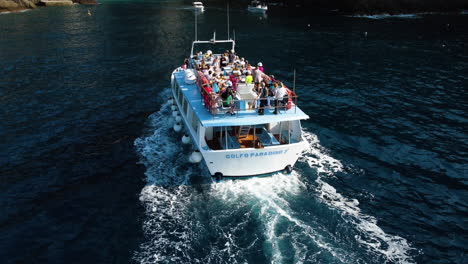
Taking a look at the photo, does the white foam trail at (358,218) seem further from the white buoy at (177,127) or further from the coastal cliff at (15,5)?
the coastal cliff at (15,5)

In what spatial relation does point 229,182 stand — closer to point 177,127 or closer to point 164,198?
point 164,198

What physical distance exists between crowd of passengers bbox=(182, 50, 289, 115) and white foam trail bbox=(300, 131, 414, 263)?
581 centimetres

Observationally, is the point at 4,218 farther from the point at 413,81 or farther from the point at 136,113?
the point at 413,81

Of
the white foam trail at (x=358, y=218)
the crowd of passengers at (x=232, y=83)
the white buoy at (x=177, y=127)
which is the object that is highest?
the crowd of passengers at (x=232, y=83)

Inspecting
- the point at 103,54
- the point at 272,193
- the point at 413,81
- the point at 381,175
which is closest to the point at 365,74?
the point at 413,81

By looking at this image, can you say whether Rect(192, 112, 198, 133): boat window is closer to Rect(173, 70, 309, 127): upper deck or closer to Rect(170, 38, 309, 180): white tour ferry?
Rect(170, 38, 309, 180): white tour ferry

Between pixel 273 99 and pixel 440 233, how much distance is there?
12.5 m

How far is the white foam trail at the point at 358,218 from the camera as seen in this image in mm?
17319

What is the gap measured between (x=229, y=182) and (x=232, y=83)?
789 cm

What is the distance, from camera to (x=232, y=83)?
84.8ft

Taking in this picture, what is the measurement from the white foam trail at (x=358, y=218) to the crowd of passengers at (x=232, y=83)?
19.1ft

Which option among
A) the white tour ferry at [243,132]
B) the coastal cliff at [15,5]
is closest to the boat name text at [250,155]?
the white tour ferry at [243,132]

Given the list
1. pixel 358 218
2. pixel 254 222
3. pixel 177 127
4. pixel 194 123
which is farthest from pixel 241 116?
pixel 358 218

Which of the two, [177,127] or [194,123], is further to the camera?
[177,127]
